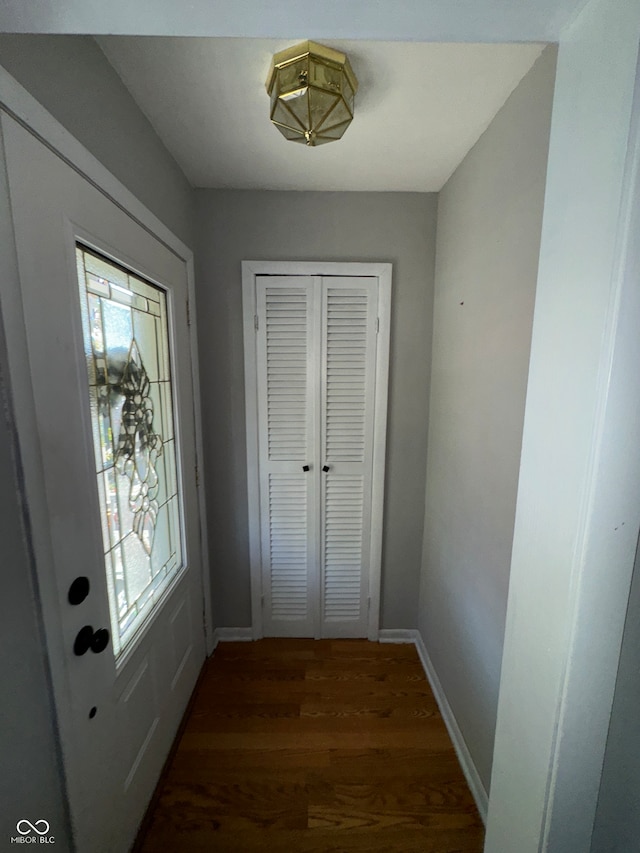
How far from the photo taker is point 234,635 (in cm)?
186

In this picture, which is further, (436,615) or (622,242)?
(436,615)

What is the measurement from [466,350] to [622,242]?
0.92 meters

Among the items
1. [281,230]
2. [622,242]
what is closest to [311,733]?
[622,242]

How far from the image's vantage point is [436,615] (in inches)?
63.5

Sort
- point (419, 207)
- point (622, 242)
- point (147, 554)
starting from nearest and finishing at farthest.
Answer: point (622, 242) < point (147, 554) < point (419, 207)

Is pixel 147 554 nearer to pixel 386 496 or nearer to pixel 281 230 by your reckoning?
pixel 386 496

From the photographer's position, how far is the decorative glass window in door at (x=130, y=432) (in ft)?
2.97

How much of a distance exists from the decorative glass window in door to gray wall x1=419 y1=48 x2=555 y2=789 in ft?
3.94

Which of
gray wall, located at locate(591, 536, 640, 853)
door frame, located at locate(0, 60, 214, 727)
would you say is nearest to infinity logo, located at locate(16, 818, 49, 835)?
door frame, located at locate(0, 60, 214, 727)

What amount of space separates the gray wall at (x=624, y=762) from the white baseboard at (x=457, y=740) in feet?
2.48

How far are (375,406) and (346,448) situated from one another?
27 cm

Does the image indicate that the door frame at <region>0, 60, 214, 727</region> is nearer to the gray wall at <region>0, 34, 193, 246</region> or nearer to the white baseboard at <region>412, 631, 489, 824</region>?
the gray wall at <region>0, 34, 193, 246</region>

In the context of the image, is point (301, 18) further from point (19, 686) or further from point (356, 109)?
point (19, 686)

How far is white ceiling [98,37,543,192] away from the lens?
89 centimetres
